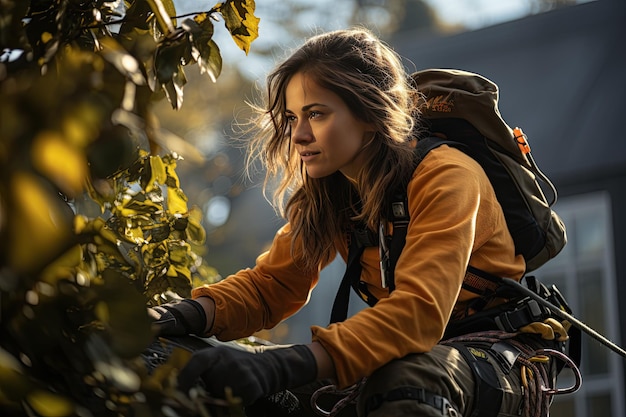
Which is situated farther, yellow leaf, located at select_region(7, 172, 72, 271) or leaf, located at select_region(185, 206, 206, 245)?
leaf, located at select_region(185, 206, 206, 245)

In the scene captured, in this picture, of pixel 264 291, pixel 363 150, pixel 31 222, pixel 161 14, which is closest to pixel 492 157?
pixel 363 150

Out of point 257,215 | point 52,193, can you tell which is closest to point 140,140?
point 52,193

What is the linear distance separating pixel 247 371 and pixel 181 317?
66 centimetres

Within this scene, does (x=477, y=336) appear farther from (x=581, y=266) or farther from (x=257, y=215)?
(x=257, y=215)

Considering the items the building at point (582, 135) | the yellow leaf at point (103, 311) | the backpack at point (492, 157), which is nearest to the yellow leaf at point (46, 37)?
the yellow leaf at point (103, 311)

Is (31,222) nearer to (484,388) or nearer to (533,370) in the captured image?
(484,388)

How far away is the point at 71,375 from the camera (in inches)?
51.3

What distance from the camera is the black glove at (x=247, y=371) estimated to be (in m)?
1.62

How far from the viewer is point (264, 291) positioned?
267 cm

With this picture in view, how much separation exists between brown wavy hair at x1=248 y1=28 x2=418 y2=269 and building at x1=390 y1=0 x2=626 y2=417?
505cm

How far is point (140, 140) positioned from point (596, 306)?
7.17 meters

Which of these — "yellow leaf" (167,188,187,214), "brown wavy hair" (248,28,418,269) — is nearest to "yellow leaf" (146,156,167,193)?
"yellow leaf" (167,188,187,214)

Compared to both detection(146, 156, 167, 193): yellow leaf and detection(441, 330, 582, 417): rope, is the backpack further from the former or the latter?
detection(146, 156, 167, 193): yellow leaf

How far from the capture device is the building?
7.50 m
